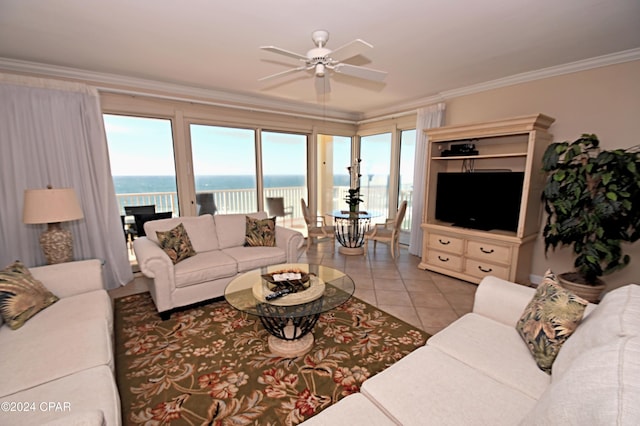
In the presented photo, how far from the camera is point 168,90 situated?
3.77 metres

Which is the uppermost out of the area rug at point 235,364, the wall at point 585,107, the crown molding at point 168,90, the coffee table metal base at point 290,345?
the crown molding at point 168,90

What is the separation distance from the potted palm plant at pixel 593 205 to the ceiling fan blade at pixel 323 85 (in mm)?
2606

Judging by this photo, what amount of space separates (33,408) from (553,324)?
8.00 ft

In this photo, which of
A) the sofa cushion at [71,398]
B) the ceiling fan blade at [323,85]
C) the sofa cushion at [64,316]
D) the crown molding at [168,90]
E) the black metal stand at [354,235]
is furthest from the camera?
the black metal stand at [354,235]

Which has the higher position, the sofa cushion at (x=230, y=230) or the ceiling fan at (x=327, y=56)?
the ceiling fan at (x=327, y=56)

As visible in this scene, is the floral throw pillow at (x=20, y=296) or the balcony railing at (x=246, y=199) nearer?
the floral throw pillow at (x=20, y=296)

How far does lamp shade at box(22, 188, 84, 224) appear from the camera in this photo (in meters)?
2.50

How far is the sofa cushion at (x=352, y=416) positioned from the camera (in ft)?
3.67

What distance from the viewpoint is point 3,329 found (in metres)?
1.71

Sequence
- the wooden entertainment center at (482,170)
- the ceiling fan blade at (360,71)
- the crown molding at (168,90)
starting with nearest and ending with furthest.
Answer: the ceiling fan blade at (360,71) → the crown molding at (168,90) → the wooden entertainment center at (482,170)

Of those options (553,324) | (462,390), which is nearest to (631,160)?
(553,324)

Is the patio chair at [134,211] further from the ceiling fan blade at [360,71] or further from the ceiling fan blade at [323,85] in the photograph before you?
the ceiling fan blade at [360,71]

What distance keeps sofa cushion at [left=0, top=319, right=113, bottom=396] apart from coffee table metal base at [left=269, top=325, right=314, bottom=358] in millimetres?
1089

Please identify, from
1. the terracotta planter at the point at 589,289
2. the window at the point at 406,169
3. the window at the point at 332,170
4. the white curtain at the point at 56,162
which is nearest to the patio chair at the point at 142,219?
the white curtain at the point at 56,162
